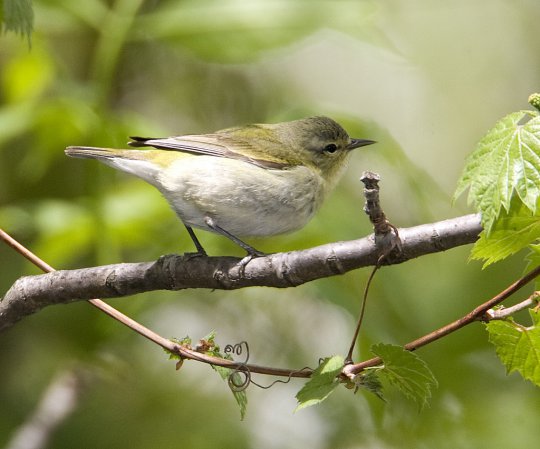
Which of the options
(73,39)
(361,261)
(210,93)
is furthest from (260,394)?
(361,261)

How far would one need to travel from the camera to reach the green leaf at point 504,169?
1842 mm

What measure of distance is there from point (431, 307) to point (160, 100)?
8.46ft

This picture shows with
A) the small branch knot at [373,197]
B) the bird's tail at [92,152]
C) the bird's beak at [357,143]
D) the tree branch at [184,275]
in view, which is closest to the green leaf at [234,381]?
the tree branch at [184,275]

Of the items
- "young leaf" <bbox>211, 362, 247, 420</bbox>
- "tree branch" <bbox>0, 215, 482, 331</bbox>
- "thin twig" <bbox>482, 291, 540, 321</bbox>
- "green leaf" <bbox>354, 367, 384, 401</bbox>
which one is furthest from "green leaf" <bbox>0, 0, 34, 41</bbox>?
"thin twig" <bbox>482, 291, 540, 321</bbox>

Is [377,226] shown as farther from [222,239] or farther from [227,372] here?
[222,239]

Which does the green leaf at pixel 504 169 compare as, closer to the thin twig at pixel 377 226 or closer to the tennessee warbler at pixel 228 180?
the thin twig at pixel 377 226

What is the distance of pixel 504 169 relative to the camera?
74.1 inches

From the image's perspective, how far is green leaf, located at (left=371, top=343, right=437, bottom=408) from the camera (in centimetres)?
185

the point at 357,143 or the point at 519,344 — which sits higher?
the point at 519,344

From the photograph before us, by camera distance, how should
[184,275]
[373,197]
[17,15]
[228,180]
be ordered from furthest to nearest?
[228,180]
[184,275]
[17,15]
[373,197]

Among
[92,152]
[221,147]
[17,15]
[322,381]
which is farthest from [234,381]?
[221,147]

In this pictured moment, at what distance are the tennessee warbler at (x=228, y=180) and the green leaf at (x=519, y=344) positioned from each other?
1.43 metres

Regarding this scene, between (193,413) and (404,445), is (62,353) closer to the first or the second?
(193,413)

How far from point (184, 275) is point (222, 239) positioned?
1.34 m
